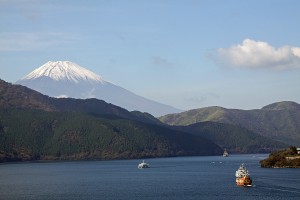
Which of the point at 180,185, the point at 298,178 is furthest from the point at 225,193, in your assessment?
the point at 298,178

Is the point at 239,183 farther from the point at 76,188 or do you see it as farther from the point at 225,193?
the point at 76,188

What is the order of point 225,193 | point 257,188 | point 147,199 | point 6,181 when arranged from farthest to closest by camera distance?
point 6,181, point 257,188, point 225,193, point 147,199

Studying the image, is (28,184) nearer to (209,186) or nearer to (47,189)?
(47,189)

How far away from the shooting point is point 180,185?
17262 centimetres

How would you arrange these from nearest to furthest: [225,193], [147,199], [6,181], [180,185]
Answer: [147,199]
[225,193]
[180,185]
[6,181]

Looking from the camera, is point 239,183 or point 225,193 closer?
point 225,193

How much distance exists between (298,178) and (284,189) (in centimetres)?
3013

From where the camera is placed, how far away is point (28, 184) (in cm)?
17988

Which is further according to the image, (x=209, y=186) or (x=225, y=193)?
(x=209, y=186)

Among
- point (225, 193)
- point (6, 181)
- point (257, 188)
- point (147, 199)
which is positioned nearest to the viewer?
point (147, 199)

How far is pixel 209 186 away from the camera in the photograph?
548 ft

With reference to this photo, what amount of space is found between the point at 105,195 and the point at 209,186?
32.8 m

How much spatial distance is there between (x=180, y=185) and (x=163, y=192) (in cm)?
2128

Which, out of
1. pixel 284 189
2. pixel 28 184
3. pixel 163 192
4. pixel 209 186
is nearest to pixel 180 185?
pixel 209 186
